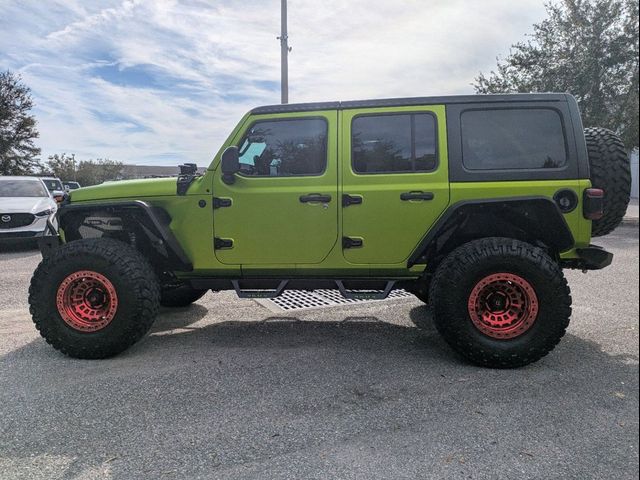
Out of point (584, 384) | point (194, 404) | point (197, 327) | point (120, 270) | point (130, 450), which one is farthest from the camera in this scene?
point (197, 327)

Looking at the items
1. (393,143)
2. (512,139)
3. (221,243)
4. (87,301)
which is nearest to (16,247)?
(87,301)

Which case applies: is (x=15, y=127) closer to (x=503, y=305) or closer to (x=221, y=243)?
(x=221, y=243)

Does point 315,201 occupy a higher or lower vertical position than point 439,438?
higher

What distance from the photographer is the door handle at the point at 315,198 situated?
146 inches

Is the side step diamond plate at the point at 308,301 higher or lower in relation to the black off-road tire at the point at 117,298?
lower

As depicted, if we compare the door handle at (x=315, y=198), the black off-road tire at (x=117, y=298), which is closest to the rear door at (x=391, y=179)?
the door handle at (x=315, y=198)

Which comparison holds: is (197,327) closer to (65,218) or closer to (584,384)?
(65,218)

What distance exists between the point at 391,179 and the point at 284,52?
169 inches

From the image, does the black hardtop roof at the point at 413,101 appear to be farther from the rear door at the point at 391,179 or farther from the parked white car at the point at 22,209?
the parked white car at the point at 22,209

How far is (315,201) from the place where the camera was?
12.2 feet

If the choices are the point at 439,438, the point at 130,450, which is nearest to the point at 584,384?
the point at 439,438

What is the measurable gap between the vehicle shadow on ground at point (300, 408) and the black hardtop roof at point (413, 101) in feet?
6.91

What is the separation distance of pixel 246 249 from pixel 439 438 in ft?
7.11

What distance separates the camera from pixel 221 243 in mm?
3873
